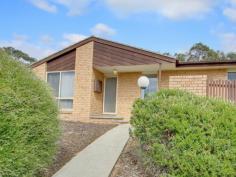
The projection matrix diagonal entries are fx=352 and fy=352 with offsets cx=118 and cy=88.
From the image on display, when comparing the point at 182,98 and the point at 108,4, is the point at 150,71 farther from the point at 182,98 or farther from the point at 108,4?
the point at 182,98

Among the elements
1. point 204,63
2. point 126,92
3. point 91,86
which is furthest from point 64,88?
point 204,63

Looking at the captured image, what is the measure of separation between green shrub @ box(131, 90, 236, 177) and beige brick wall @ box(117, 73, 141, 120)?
443 inches

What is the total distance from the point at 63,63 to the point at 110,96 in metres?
3.06

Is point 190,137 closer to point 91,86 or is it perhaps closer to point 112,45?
point 112,45

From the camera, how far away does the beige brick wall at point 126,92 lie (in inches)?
723

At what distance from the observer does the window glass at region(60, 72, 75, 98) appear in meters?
18.1

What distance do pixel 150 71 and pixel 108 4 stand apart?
4.55 metres

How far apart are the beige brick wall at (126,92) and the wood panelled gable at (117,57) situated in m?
1.78

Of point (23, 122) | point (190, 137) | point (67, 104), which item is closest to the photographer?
point (23, 122)

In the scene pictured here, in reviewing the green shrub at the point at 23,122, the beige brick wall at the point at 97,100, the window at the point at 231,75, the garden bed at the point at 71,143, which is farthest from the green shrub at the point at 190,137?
the beige brick wall at the point at 97,100

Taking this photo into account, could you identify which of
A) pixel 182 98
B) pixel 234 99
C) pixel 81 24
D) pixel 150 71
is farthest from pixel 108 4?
pixel 182 98

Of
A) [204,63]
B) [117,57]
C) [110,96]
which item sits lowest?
[110,96]

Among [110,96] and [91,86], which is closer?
[91,86]

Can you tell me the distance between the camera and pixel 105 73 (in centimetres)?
1909
